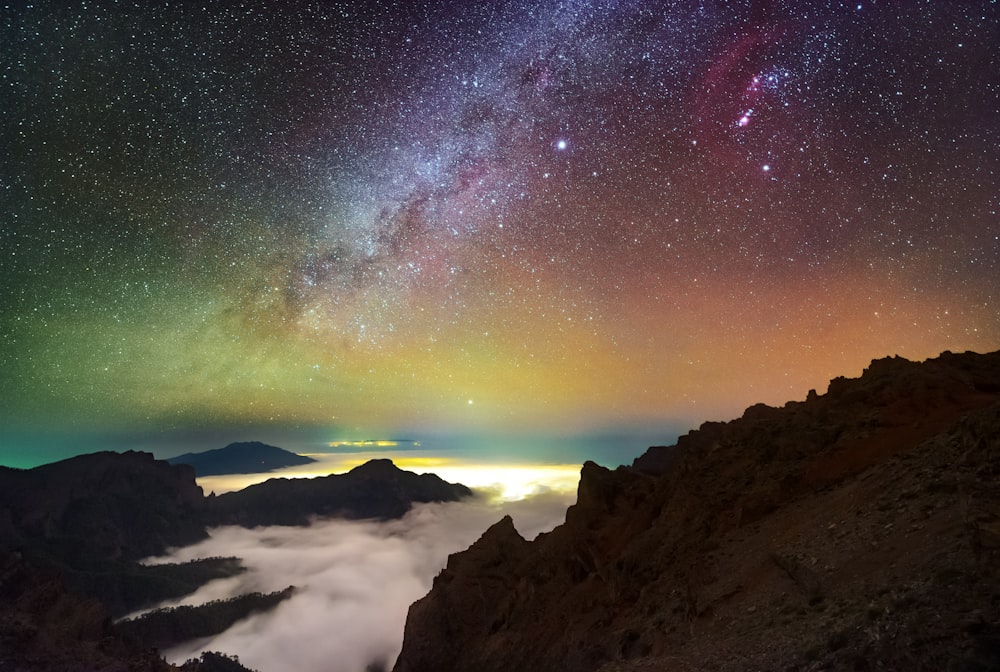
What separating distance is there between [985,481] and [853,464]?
29.8ft

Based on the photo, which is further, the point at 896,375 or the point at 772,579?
the point at 896,375

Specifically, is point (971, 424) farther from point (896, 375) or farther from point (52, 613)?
point (52, 613)

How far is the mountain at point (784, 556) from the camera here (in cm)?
1209

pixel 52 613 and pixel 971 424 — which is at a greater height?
pixel 971 424

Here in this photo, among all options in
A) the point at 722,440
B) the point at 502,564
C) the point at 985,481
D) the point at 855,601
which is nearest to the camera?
the point at 855,601

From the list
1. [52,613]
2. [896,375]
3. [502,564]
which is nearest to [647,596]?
[896,375]

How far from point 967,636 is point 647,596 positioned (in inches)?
670

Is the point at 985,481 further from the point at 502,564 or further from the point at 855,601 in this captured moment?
the point at 502,564

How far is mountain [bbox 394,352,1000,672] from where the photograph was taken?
1209cm

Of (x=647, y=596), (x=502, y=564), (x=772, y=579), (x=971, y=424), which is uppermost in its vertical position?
(x=971, y=424)

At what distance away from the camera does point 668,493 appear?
114ft

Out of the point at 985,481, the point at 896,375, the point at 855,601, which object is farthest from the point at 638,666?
the point at 896,375

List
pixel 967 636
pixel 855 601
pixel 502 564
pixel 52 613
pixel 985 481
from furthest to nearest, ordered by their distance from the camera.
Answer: pixel 52 613
pixel 502 564
pixel 985 481
pixel 855 601
pixel 967 636

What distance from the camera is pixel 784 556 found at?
62.6 feet
